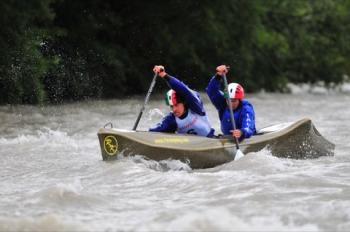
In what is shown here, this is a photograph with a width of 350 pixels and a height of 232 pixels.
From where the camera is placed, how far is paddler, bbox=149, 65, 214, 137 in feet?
32.0

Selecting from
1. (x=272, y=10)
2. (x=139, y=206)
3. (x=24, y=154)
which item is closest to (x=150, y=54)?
(x=272, y=10)

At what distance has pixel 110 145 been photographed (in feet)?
30.1

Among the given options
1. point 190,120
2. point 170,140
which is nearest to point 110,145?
point 170,140

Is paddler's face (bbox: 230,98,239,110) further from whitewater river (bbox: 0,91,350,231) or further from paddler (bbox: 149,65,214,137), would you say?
whitewater river (bbox: 0,91,350,231)

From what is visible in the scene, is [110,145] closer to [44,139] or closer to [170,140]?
[170,140]

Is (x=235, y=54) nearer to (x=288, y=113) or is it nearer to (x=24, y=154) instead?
(x=288, y=113)

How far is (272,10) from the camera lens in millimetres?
29125

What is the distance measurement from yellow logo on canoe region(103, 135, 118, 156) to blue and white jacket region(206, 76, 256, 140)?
64.7 inches

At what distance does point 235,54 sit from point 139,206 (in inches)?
759

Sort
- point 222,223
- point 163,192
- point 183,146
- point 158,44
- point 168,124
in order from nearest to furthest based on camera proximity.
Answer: point 222,223
point 163,192
point 183,146
point 168,124
point 158,44

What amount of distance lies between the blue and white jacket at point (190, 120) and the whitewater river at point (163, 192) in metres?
0.95

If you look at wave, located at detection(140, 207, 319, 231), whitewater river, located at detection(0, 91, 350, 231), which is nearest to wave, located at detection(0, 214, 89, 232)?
whitewater river, located at detection(0, 91, 350, 231)

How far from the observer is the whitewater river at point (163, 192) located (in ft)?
21.1

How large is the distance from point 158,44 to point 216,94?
13.2 m
